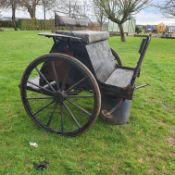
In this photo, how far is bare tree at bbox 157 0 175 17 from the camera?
15906 millimetres

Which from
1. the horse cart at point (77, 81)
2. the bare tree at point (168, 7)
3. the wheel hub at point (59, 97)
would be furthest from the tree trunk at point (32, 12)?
the wheel hub at point (59, 97)

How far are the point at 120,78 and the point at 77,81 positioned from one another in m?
0.56

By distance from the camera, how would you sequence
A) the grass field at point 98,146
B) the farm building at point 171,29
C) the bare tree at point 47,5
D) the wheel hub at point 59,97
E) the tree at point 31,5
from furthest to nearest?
the tree at point 31,5 < the bare tree at point 47,5 < the farm building at point 171,29 < the wheel hub at point 59,97 < the grass field at point 98,146

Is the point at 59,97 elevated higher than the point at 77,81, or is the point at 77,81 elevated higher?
the point at 77,81

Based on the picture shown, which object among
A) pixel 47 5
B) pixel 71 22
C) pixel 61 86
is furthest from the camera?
pixel 47 5

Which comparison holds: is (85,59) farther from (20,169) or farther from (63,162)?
(20,169)

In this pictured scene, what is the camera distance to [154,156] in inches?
100

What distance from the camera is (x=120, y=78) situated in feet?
10.4

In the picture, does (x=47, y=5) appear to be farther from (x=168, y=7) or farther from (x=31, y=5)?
(x=168, y=7)

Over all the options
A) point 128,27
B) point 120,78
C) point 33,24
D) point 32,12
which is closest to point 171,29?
point 128,27

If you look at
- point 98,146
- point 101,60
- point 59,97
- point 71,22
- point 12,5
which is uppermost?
point 12,5

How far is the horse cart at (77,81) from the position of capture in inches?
103

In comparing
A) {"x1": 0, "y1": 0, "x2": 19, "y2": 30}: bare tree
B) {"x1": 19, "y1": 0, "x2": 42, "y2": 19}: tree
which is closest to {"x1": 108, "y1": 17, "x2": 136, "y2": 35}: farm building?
{"x1": 0, "y1": 0, "x2": 19, "y2": 30}: bare tree

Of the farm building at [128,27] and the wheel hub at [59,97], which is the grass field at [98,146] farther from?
the farm building at [128,27]
